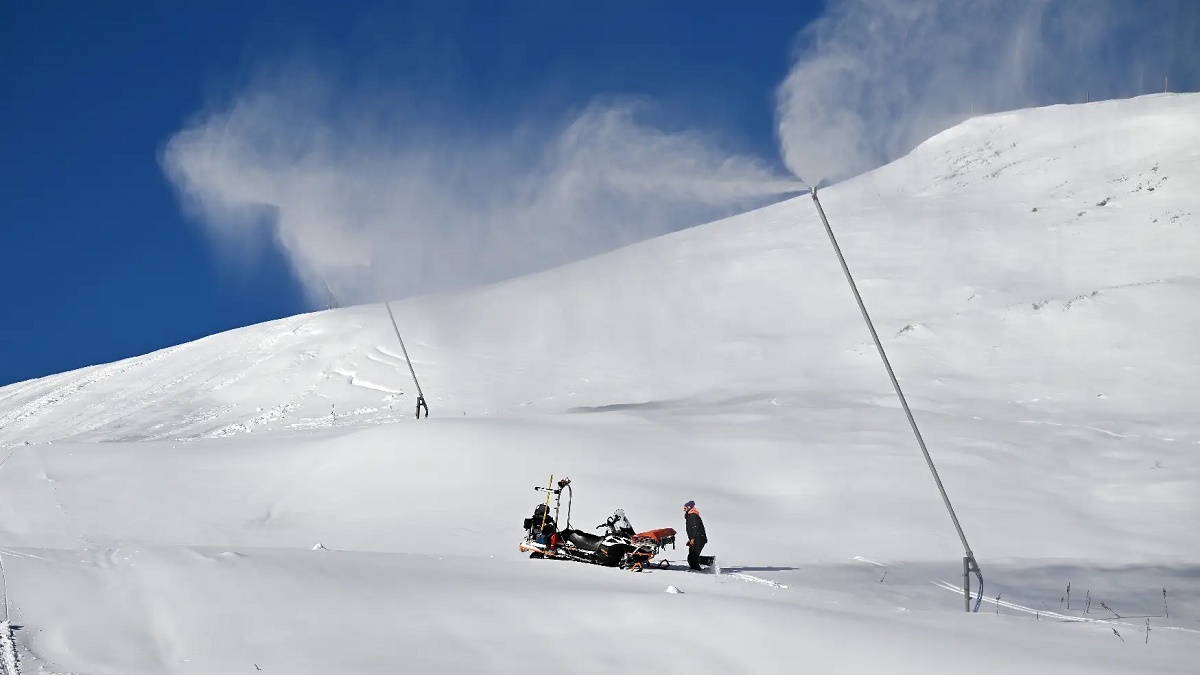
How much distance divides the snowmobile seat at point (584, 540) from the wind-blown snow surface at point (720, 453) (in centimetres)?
130

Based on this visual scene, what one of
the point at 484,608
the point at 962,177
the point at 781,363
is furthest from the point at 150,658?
the point at 962,177

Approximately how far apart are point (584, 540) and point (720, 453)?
41.0ft

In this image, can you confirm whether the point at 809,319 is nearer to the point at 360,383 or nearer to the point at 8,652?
the point at 360,383

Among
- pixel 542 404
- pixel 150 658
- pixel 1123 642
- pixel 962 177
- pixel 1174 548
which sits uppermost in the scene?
pixel 962 177

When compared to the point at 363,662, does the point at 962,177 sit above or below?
above

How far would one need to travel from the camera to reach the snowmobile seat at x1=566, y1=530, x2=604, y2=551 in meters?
17.3

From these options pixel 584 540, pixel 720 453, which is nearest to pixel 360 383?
pixel 720 453

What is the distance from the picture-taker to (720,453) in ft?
96.3

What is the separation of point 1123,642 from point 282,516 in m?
19.4

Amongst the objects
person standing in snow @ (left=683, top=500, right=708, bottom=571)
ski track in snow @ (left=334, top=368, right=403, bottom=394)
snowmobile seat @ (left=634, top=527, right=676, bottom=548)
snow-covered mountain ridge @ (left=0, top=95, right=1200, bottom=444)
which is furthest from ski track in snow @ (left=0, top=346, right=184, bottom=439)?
person standing in snow @ (left=683, top=500, right=708, bottom=571)

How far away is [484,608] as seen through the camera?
429 inches

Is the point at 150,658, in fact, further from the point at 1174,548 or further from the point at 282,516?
the point at 1174,548

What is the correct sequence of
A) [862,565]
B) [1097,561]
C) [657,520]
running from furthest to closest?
1. [657,520]
2. [1097,561]
3. [862,565]

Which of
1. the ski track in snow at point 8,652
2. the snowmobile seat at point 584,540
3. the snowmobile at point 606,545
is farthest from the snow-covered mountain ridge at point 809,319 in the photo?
the ski track in snow at point 8,652
